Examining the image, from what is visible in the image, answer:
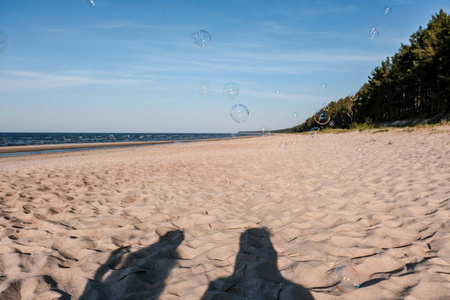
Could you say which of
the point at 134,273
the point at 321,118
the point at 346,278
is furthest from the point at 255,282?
the point at 321,118

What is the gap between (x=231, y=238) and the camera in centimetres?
334

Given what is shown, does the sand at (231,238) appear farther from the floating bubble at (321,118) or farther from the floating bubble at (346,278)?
the floating bubble at (321,118)

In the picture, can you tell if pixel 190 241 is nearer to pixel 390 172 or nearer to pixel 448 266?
pixel 448 266

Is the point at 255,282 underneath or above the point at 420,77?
underneath

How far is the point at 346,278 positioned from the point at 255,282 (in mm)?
863

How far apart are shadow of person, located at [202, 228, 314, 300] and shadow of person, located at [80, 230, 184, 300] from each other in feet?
1.97

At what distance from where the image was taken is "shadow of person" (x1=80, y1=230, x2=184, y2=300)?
89.4 inches

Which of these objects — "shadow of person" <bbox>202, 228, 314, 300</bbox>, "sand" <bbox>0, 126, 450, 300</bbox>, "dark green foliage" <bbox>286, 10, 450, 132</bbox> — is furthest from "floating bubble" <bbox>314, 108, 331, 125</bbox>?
"dark green foliage" <bbox>286, 10, 450, 132</bbox>

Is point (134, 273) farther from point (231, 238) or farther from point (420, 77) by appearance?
point (420, 77)

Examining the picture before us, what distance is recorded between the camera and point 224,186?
644 centimetres

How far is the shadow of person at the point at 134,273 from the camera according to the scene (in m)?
2.27

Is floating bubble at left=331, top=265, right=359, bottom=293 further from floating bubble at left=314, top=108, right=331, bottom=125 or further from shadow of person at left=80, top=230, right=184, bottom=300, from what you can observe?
floating bubble at left=314, top=108, right=331, bottom=125

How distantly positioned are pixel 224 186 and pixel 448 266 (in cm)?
466

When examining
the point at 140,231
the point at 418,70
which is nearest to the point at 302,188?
the point at 140,231
